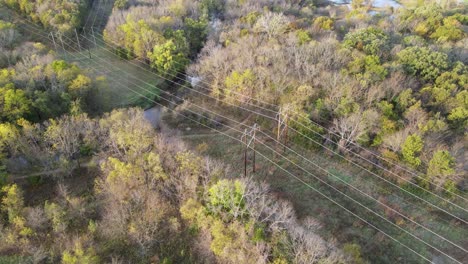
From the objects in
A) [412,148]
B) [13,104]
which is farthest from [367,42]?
[13,104]

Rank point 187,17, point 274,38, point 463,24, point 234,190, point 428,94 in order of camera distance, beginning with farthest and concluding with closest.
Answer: point 463,24 → point 187,17 → point 274,38 → point 428,94 → point 234,190

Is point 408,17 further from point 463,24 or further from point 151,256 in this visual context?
point 151,256

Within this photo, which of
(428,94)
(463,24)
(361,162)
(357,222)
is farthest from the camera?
(463,24)

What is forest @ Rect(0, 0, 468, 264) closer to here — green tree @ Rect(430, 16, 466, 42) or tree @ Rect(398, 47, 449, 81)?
tree @ Rect(398, 47, 449, 81)

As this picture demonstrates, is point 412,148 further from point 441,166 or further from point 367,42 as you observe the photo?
point 367,42

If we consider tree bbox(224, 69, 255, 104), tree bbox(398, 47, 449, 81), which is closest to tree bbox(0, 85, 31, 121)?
tree bbox(224, 69, 255, 104)

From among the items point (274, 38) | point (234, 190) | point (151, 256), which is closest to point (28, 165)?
point (151, 256)
